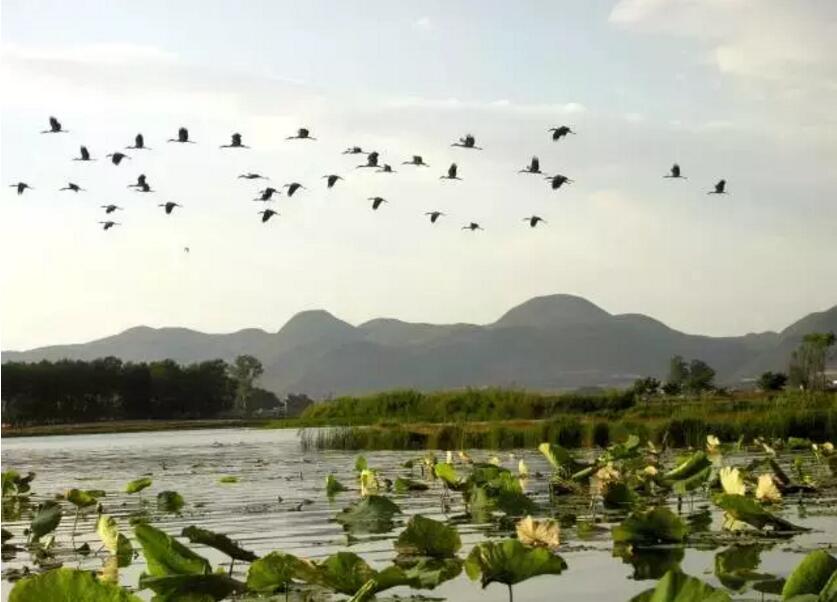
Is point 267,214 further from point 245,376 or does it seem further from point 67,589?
point 245,376

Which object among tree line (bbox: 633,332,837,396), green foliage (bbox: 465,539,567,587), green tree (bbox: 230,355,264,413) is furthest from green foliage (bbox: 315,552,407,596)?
green tree (bbox: 230,355,264,413)

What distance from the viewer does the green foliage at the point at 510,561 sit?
575 cm

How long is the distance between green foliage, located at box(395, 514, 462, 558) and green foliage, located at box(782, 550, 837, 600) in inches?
91.1

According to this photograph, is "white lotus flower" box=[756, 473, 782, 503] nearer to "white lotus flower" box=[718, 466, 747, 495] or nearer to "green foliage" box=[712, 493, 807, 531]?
"white lotus flower" box=[718, 466, 747, 495]

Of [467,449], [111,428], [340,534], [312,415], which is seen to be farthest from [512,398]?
[111,428]

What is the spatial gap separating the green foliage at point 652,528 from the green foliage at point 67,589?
4.74 m

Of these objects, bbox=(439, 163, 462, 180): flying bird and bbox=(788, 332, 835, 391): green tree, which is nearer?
bbox=(439, 163, 462, 180): flying bird

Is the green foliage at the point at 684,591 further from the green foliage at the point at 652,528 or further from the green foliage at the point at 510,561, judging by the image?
the green foliage at the point at 652,528

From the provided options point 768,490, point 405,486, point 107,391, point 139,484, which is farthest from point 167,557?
point 107,391

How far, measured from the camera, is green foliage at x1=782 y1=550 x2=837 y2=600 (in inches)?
196

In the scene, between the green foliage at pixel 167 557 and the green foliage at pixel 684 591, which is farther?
the green foliage at pixel 167 557

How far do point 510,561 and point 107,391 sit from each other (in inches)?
3314

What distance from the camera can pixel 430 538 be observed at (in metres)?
7.04

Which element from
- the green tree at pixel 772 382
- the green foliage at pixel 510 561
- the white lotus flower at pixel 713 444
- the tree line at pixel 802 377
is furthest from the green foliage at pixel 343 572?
the green tree at pixel 772 382
